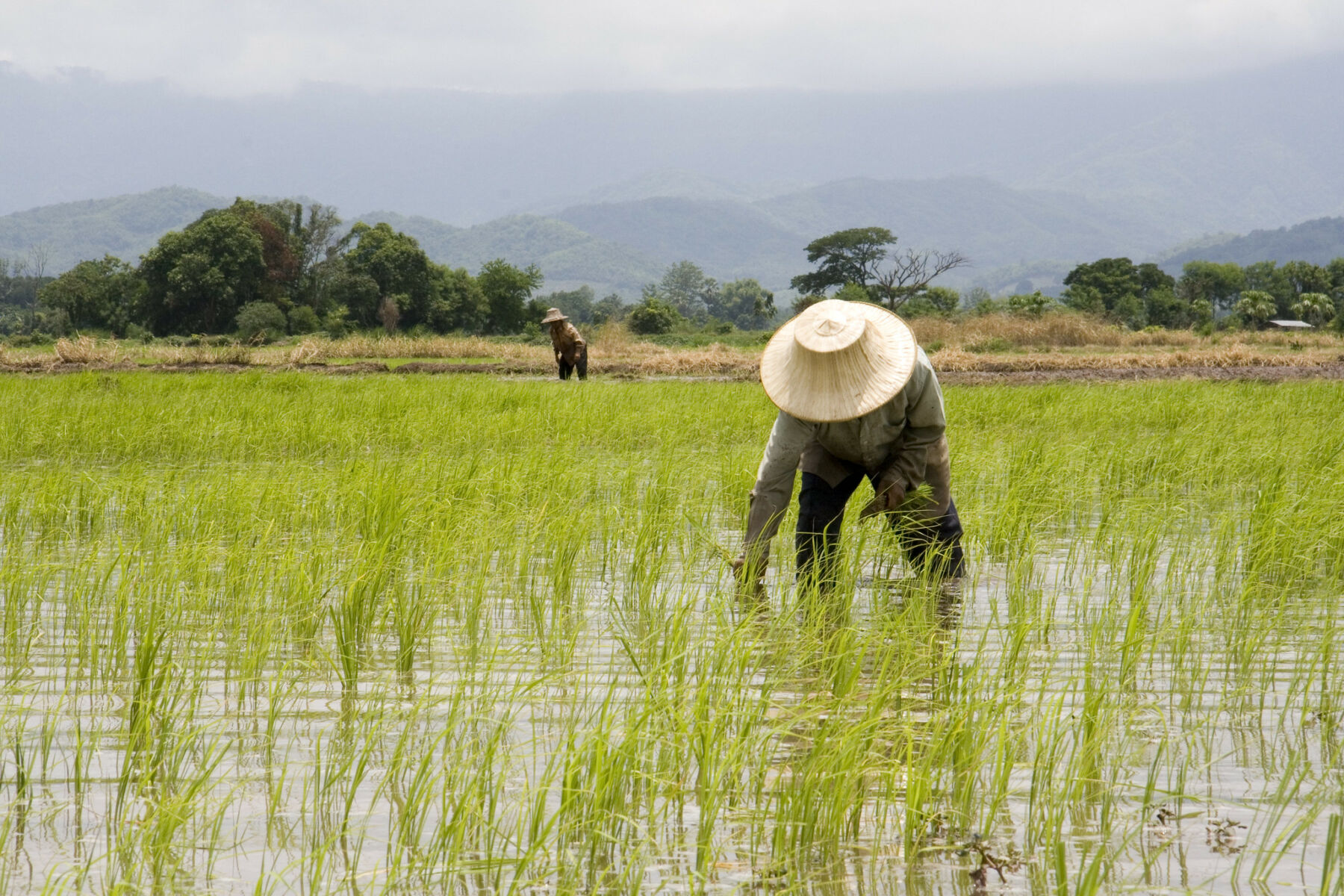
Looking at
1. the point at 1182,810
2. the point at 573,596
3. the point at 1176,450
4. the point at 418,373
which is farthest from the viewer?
the point at 418,373

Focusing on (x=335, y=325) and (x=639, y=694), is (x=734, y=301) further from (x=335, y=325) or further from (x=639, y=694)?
(x=639, y=694)

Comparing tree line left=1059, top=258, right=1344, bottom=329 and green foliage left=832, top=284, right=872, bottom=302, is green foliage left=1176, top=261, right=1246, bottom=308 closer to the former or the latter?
tree line left=1059, top=258, right=1344, bottom=329

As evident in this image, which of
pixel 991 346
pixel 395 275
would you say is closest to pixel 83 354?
pixel 991 346

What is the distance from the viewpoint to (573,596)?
3512 millimetres

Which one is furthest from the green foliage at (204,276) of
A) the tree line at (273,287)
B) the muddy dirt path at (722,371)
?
the muddy dirt path at (722,371)

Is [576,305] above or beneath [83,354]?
above

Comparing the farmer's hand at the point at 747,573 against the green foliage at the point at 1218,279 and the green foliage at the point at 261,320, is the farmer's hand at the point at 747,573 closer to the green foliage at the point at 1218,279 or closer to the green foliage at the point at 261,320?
the green foliage at the point at 261,320

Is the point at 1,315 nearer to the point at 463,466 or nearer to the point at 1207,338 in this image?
the point at 1207,338

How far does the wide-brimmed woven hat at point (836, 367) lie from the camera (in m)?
3.04

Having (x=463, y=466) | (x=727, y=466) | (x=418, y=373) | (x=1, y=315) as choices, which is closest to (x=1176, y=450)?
(x=727, y=466)

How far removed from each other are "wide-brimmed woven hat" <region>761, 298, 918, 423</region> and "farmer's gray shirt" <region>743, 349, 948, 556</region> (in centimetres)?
13

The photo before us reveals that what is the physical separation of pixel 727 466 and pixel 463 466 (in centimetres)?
135

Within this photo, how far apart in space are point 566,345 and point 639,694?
1153cm

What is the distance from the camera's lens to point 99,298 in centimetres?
4103
